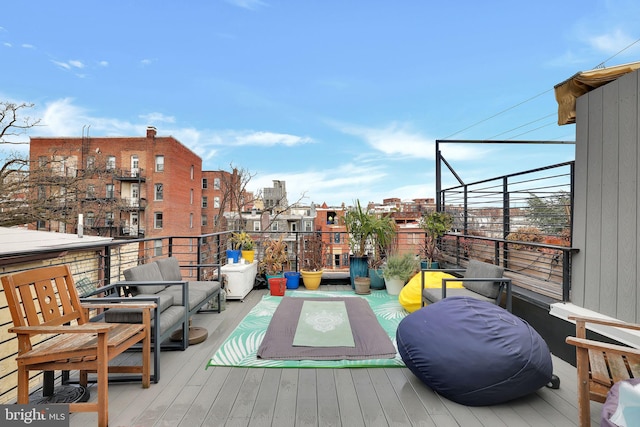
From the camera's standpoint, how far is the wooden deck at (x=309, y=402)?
1.86m

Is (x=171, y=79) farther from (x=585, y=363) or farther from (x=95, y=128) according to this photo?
(x=95, y=128)

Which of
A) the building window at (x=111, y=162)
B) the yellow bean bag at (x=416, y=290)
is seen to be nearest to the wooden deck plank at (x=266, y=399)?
the yellow bean bag at (x=416, y=290)

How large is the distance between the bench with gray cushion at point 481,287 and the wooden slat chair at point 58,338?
2.78 metres

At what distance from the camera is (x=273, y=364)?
2617 millimetres

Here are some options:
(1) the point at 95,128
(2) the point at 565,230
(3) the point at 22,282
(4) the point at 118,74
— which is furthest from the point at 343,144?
(1) the point at 95,128

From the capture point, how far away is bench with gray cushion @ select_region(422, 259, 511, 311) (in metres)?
3.16

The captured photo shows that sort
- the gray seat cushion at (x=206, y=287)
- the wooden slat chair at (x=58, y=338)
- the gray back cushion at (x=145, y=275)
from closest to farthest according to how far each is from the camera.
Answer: the wooden slat chair at (x=58, y=338) < the gray back cushion at (x=145, y=275) < the gray seat cushion at (x=206, y=287)

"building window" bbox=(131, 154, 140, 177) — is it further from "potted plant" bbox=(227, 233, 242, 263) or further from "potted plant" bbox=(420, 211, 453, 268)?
"potted plant" bbox=(420, 211, 453, 268)

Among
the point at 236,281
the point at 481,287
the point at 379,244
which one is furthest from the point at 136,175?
the point at 481,287

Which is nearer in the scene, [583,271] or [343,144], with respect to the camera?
[583,271]

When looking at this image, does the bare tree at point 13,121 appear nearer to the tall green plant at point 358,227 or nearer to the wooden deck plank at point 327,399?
the tall green plant at point 358,227

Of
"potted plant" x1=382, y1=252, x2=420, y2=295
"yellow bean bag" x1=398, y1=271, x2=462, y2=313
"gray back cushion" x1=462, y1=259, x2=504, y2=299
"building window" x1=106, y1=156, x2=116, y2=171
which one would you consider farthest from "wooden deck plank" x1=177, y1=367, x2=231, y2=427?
"building window" x1=106, y1=156, x2=116, y2=171

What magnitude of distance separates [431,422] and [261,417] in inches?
39.3

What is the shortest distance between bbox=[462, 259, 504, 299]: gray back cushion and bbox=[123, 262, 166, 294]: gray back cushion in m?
3.37
